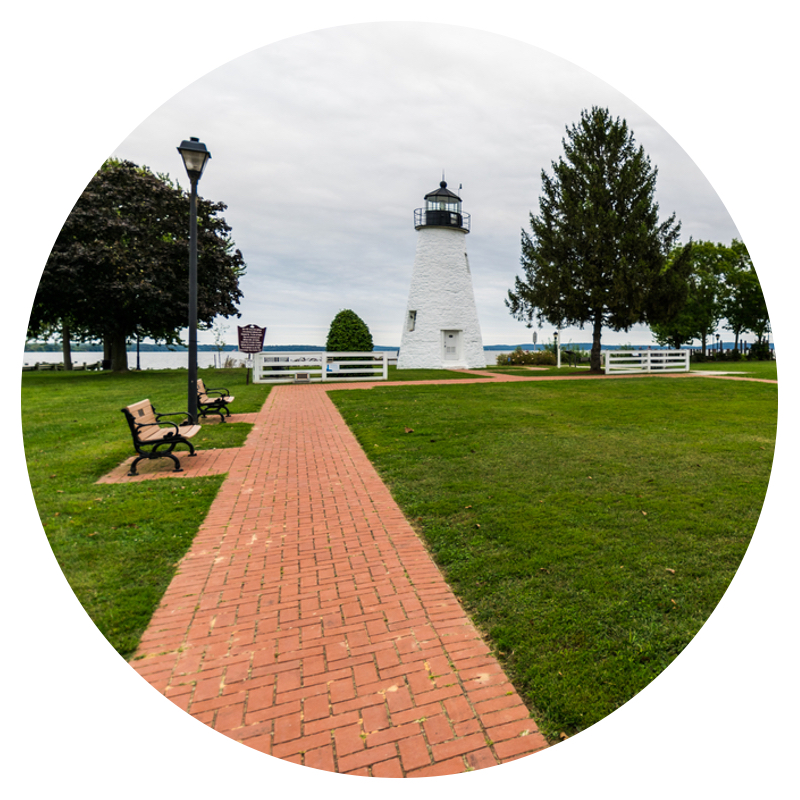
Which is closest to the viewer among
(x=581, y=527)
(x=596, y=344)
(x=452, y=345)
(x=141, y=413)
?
(x=581, y=527)

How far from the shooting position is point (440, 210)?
29828 mm

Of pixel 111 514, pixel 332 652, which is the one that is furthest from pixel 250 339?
pixel 332 652

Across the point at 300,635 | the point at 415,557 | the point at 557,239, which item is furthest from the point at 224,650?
the point at 557,239

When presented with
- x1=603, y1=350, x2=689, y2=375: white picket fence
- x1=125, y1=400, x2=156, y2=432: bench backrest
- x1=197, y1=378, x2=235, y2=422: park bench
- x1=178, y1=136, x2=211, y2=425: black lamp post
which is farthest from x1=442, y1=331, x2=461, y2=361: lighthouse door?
x1=125, y1=400, x2=156, y2=432: bench backrest

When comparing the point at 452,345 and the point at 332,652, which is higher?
the point at 452,345

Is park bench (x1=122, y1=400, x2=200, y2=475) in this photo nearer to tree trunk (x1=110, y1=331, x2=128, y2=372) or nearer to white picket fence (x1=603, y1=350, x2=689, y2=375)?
tree trunk (x1=110, y1=331, x2=128, y2=372)

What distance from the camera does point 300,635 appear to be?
296 centimetres

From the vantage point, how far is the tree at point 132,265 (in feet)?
62.2

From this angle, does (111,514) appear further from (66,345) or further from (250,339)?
(66,345)

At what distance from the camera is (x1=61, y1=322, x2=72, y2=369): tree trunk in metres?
19.6

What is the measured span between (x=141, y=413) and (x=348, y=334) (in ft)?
57.0

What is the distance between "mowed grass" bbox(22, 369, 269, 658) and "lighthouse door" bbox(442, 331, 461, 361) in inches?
848

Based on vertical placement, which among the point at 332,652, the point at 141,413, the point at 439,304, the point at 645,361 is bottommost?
the point at 332,652

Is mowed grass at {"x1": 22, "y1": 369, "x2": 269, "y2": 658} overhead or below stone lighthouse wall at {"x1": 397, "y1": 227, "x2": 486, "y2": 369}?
below
